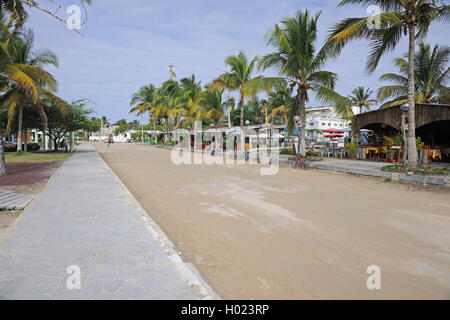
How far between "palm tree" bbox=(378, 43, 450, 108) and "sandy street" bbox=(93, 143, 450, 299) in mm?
15174

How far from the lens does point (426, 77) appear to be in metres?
21.7

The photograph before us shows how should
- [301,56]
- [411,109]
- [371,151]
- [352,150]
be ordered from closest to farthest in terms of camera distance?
[411,109] < [301,56] < [371,151] < [352,150]

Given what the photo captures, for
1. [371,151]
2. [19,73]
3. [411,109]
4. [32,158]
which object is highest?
[19,73]

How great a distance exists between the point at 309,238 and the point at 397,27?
1035 cm

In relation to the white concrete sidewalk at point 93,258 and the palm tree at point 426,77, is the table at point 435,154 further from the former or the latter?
the white concrete sidewalk at point 93,258

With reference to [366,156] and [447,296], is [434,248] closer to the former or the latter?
[447,296]

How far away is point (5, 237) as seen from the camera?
455cm

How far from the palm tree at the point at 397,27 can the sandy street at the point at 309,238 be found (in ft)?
13.4

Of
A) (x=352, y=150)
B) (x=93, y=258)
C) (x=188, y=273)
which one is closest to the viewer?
(x=188, y=273)

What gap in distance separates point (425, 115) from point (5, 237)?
18522 millimetres

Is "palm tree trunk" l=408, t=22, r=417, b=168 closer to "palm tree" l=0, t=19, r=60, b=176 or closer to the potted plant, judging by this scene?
the potted plant

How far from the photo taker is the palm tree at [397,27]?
1067cm

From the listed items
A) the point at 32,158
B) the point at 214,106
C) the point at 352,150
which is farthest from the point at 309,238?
the point at 214,106

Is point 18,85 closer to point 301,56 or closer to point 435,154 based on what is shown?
point 301,56
